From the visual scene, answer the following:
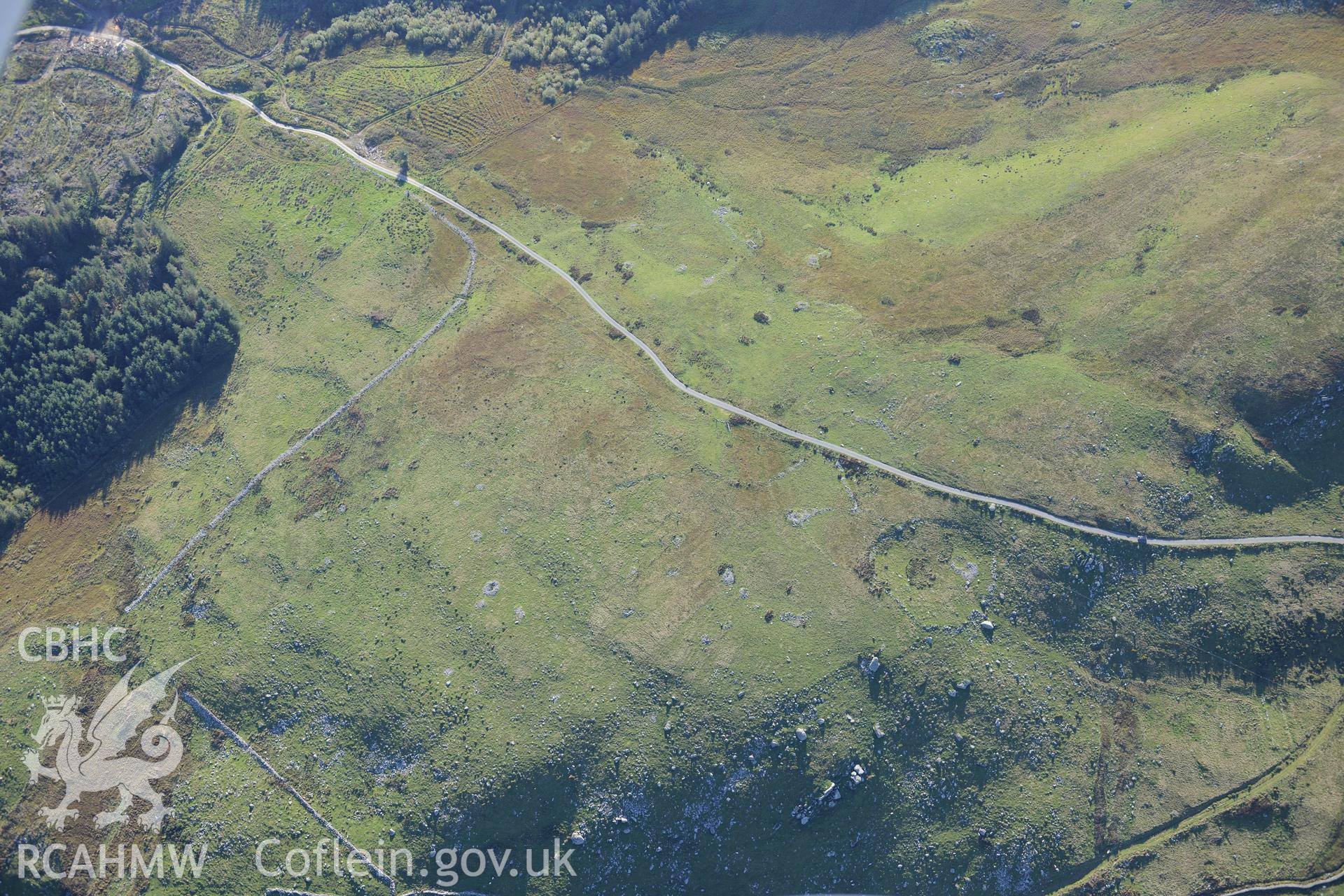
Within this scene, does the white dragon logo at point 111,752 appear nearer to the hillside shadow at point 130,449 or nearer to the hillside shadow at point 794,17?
the hillside shadow at point 130,449

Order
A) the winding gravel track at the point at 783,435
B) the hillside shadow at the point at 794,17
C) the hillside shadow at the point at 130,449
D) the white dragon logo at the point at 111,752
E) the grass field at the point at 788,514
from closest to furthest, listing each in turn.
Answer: the grass field at the point at 788,514 < the white dragon logo at the point at 111,752 < the winding gravel track at the point at 783,435 < the hillside shadow at the point at 130,449 < the hillside shadow at the point at 794,17

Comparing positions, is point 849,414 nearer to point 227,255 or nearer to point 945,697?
point 945,697

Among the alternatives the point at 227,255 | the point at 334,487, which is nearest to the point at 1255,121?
the point at 334,487

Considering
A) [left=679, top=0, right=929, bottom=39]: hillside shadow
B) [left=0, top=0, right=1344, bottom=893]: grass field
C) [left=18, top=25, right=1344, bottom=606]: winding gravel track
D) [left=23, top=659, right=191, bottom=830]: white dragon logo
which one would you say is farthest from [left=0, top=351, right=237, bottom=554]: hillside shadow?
[left=679, top=0, right=929, bottom=39]: hillside shadow

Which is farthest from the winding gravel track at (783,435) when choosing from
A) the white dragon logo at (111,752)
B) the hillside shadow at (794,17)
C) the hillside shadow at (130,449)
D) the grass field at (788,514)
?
the hillside shadow at (794,17)

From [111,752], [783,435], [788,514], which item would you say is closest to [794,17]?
[783,435]
